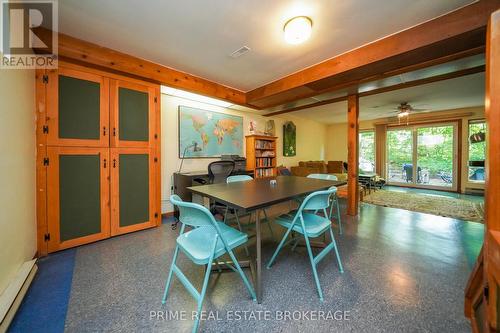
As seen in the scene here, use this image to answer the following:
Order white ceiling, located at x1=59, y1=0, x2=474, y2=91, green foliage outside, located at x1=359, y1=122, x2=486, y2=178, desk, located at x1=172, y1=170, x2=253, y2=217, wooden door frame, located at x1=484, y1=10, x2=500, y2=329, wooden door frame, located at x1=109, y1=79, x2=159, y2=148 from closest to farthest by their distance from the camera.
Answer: wooden door frame, located at x1=484, y1=10, x2=500, y2=329
white ceiling, located at x1=59, y1=0, x2=474, y2=91
wooden door frame, located at x1=109, y1=79, x2=159, y2=148
desk, located at x1=172, y1=170, x2=253, y2=217
green foliage outside, located at x1=359, y1=122, x2=486, y2=178

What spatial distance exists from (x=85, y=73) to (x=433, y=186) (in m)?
8.88

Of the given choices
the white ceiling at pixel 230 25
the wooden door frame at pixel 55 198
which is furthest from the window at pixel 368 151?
the wooden door frame at pixel 55 198

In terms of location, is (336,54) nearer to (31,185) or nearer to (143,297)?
(143,297)

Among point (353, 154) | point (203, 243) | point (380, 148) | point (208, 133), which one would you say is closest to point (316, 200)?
point (203, 243)

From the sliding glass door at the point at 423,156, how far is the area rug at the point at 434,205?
1.86 m

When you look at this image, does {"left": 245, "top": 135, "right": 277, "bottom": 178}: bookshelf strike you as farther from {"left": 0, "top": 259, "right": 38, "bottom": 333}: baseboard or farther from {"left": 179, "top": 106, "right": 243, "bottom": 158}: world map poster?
{"left": 0, "top": 259, "right": 38, "bottom": 333}: baseboard

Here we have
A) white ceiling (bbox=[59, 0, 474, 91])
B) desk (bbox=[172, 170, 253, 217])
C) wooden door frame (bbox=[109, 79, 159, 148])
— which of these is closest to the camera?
white ceiling (bbox=[59, 0, 474, 91])

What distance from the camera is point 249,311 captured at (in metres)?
1.36

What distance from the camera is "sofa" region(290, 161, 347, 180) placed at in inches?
227

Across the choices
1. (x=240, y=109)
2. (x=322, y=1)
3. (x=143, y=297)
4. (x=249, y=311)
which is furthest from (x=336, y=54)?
(x=143, y=297)

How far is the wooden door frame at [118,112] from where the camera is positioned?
8.02 feet

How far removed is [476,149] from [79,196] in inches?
354

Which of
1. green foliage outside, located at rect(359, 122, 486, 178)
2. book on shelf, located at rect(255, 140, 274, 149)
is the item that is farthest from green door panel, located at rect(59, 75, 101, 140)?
green foliage outside, located at rect(359, 122, 486, 178)

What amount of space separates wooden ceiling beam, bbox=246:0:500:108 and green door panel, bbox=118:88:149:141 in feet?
7.19
